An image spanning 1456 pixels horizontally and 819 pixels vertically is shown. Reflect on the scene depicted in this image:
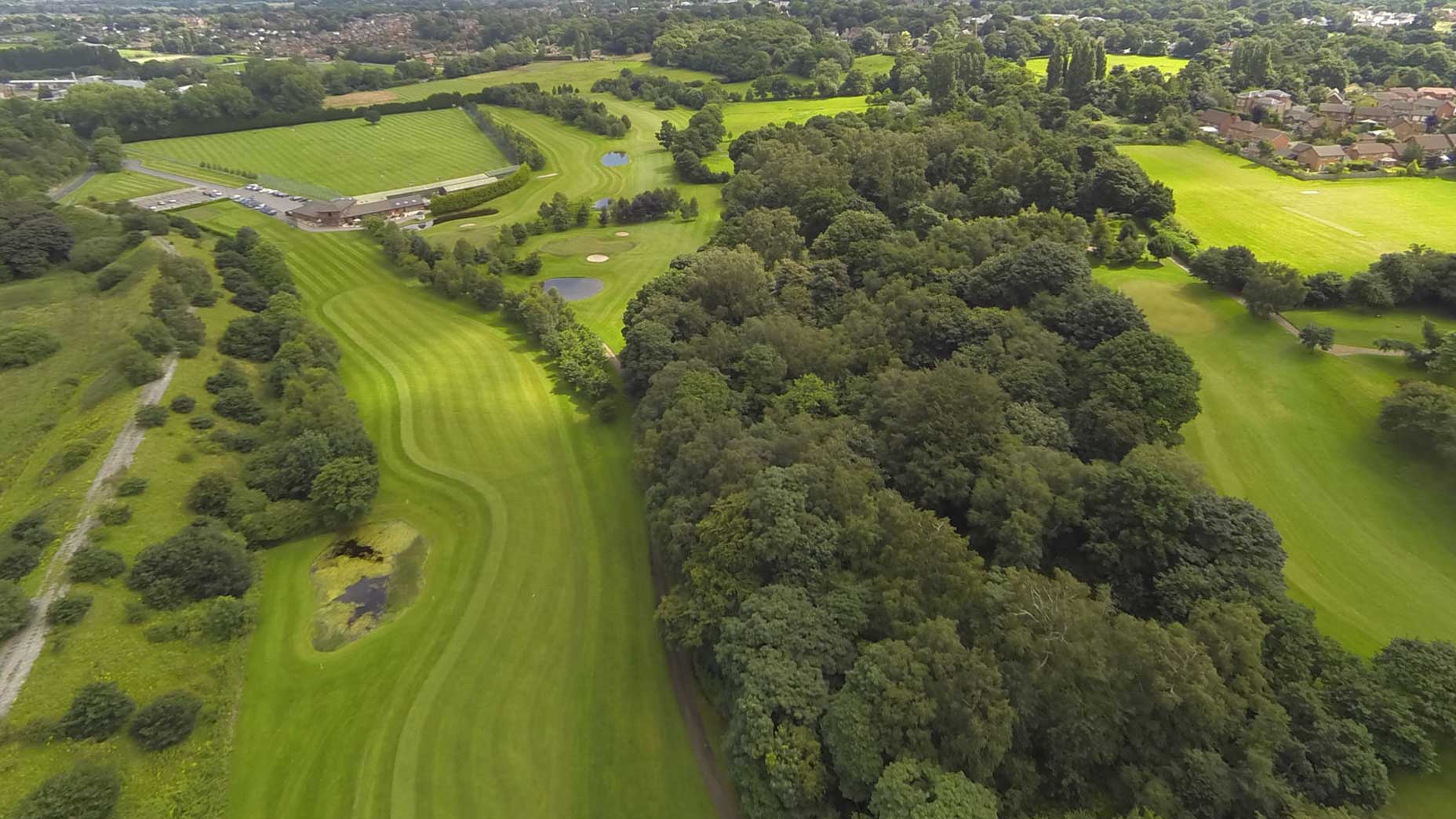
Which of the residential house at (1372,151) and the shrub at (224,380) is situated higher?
the residential house at (1372,151)

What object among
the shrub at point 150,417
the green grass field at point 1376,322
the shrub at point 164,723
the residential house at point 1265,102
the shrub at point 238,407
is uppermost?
the residential house at point 1265,102

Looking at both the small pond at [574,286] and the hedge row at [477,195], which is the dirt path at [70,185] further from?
the small pond at [574,286]

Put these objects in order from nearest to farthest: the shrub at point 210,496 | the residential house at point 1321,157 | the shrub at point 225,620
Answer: the shrub at point 225,620, the shrub at point 210,496, the residential house at point 1321,157

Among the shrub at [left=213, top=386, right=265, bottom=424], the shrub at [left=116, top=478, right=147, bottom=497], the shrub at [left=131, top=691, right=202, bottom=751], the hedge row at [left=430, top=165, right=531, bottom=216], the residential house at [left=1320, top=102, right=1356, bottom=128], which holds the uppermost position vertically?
the residential house at [left=1320, top=102, right=1356, bottom=128]

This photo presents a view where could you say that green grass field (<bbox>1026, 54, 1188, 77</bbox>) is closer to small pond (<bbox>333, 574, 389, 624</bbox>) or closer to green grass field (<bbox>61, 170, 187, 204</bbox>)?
small pond (<bbox>333, 574, 389, 624</bbox>)

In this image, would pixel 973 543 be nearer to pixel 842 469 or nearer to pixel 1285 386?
pixel 842 469

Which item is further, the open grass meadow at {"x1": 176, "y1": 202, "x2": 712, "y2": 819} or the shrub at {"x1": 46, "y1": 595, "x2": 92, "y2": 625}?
the shrub at {"x1": 46, "y1": 595, "x2": 92, "y2": 625}

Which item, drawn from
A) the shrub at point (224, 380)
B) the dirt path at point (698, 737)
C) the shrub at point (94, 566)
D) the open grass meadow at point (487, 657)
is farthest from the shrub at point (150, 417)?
the dirt path at point (698, 737)

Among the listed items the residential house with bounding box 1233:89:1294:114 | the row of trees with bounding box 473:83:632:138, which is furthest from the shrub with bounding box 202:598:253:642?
the residential house with bounding box 1233:89:1294:114
